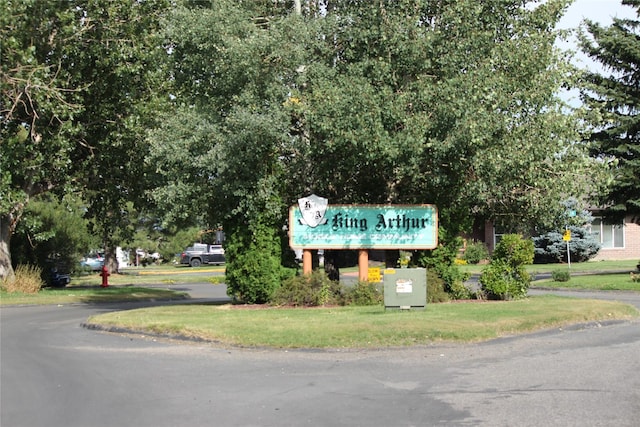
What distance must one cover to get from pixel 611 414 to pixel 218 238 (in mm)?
70274

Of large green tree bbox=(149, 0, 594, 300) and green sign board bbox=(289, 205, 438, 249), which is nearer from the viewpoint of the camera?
large green tree bbox=(149, 0, 594, 300)

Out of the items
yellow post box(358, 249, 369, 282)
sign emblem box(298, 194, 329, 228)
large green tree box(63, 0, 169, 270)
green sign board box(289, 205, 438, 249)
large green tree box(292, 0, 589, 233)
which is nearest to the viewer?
large green tree box(292, 0, 589, 233)

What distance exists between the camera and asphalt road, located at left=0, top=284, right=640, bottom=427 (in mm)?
8531

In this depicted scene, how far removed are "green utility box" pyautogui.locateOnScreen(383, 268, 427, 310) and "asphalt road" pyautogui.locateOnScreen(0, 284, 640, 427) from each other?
3271mm

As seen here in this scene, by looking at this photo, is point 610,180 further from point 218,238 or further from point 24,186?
point 218,238

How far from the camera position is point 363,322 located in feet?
50.9

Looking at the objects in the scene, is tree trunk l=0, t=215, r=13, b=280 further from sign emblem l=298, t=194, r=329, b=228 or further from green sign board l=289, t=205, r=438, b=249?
sign emblem l=298, t=194, r=329, b=228

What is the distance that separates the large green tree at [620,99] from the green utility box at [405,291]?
1662 centimetres

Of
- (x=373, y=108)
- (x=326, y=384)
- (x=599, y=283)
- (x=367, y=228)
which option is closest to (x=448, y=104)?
(x=373, y=108)

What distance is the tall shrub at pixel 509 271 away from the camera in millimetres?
20844

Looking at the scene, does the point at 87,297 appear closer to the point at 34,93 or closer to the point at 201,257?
the point at 34,93

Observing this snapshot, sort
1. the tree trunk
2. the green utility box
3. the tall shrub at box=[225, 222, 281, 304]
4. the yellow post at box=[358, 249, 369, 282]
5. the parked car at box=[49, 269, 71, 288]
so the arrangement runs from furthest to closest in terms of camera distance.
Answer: the parked car at box=[49, 269, 71, 288], the tree trunk, the yellow post at box=[358, 249, 369, 282], the tall shrub at box=[225, 222, 281, 304], the green utility box

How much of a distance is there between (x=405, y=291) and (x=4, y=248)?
17.4 meters

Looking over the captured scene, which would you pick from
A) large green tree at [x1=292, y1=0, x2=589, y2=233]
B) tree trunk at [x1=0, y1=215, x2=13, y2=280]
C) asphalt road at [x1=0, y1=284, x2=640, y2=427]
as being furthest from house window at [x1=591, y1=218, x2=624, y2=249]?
asphalt road at [x1=0, y1=284, x2=640, y2=427]
